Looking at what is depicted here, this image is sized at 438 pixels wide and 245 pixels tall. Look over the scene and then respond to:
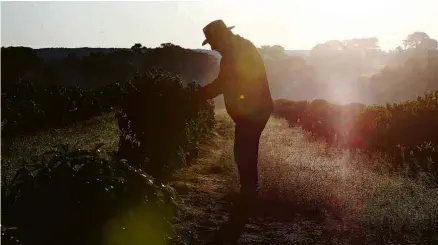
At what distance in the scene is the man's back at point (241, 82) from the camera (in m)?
5.78

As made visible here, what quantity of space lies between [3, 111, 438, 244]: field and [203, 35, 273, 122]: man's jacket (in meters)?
1.34

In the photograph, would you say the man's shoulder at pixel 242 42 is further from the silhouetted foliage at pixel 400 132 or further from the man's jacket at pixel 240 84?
the silhouetted foliage at pixel 400 132

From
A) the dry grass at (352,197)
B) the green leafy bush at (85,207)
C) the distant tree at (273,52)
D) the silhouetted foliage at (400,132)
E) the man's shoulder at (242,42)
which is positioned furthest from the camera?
the distant tree at (273,52)

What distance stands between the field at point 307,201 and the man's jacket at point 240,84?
4.40ft

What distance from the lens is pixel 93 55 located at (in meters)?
51.4

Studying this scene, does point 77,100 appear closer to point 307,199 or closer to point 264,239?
point 307,199

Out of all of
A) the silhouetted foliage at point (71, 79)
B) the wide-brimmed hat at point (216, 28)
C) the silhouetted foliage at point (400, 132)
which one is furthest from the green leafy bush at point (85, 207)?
the silhouetted foliage at point (400, 132)

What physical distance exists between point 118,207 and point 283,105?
27.4 metres

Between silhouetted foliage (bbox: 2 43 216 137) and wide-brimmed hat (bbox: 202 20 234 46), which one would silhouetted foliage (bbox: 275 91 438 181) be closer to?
silhouetted foliage (bbox: 2 43 216 137)

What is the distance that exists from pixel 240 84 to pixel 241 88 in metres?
0.06

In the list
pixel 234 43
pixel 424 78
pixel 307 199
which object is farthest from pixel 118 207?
pixel 424 78

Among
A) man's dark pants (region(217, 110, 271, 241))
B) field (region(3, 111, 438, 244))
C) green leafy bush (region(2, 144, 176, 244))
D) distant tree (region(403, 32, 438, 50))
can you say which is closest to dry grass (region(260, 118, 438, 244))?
field (region(3, 111, 438, 244))

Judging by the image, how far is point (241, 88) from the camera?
5766 millimetres

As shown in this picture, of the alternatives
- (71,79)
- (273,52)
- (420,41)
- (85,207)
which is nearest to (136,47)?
(71,79)
